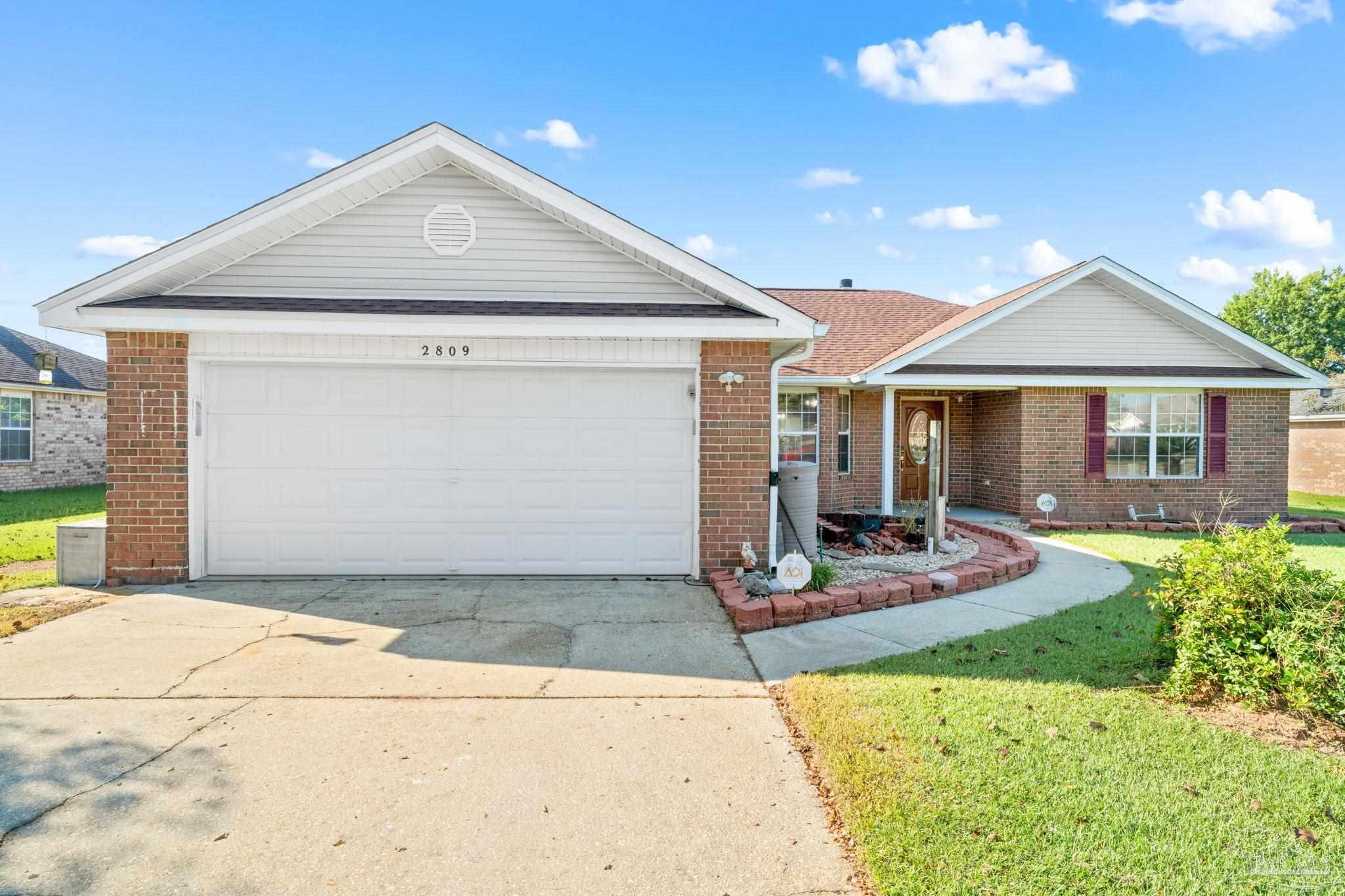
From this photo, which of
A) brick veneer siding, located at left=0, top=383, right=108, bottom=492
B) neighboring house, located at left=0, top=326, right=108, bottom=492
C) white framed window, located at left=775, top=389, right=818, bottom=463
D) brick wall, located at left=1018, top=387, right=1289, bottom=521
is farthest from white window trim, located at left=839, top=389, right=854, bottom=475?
brick veneer siding, located at left=0, top=383, right=108, bottom=492

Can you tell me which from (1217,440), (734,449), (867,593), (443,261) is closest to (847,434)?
(734,449)

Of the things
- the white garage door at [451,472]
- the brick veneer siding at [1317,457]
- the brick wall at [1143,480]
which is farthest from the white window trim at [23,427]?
the brick veneer siding at [1317,457]

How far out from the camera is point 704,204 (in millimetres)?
18516

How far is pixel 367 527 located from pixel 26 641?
2.90 meters

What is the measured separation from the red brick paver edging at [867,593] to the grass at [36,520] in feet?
25.4

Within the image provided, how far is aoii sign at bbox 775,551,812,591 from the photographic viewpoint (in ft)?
20.9

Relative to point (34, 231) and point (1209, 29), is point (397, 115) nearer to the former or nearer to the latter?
point (34, 231)

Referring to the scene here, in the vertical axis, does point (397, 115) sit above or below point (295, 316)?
above

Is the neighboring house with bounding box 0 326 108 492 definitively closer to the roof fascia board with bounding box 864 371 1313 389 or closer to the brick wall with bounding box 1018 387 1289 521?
the roof fascia board with bounding box 864 371 1313 389

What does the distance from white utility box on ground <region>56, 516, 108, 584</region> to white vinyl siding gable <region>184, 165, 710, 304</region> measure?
3.02m

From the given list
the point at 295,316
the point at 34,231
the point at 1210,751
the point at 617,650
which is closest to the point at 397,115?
the point at 295,316

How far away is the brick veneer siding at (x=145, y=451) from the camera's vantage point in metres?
7.14

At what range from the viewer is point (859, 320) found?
52.3 feet

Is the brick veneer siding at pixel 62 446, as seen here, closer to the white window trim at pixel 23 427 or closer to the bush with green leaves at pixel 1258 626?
the white window trim at pixel 23 427
